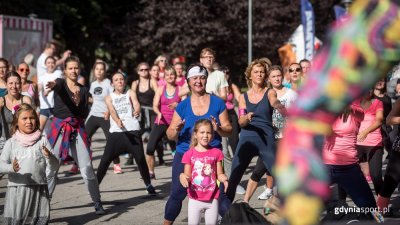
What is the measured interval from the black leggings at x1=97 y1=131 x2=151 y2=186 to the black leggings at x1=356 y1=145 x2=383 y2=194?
2663 millimetres

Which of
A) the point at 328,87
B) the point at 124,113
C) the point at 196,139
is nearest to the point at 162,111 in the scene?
the point at 124,113

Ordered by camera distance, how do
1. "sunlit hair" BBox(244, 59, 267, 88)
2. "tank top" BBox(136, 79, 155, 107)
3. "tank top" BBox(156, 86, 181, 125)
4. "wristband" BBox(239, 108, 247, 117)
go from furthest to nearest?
"tank top" BBox(136, 79, 155, 107) < "tank top" BBox(156, 86, 181, 125) < "sunlit hair" BBox(244, 59, 267, 88) < "wristband" BBox(239, 108, 247, 117)

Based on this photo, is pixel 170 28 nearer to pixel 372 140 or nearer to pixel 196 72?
pixel 372 140

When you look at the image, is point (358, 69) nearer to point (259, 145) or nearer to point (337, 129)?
point (337, 129)

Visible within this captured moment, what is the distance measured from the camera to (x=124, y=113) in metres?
10.4

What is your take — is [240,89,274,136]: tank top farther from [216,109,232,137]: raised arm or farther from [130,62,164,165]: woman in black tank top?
[130,62,164,165]: woman in black tank top

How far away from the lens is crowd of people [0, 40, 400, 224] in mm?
6402

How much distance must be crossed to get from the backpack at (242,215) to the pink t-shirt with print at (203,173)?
486 mm

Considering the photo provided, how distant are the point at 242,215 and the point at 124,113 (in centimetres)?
506

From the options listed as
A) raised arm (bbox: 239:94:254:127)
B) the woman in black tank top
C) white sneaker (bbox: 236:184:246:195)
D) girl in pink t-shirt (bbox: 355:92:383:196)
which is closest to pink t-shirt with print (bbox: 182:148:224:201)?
raised arm (bbox: 239:94:254:127)

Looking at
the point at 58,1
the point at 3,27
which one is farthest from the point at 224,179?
the point at 58,1

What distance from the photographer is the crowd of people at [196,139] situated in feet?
21.0

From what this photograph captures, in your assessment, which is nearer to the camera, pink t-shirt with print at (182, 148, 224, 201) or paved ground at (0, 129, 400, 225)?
pink t-shirt with print at (182, 148, 224, 201)

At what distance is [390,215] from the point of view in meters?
8.09
